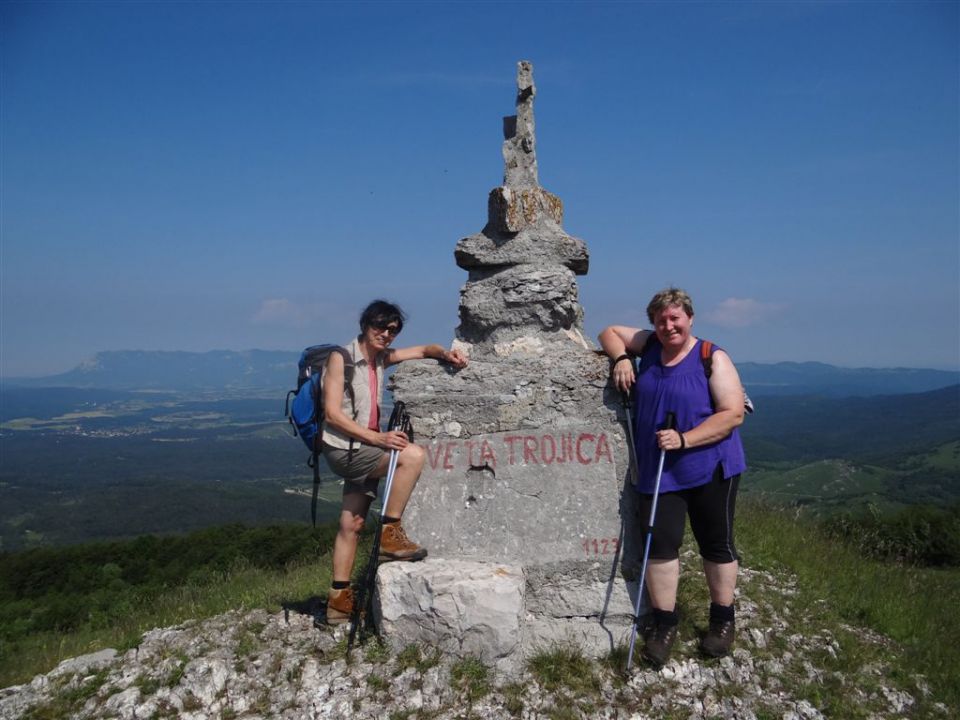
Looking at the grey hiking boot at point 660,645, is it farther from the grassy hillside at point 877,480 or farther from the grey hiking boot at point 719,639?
the grassy hillside at point 877,480

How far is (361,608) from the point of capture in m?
5.56

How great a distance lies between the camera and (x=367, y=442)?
511 cm

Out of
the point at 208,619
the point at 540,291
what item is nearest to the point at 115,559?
the point at 208,619

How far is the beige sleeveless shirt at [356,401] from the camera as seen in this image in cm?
514

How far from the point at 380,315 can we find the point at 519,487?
6.05 ft

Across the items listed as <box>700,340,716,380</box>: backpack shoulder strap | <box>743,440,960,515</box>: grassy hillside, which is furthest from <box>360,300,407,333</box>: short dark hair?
<box>743,440,960,515</box>: grassy hillside

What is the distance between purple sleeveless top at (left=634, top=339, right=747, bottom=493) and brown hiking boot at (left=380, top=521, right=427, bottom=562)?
1915mm

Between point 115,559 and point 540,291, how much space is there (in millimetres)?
13613

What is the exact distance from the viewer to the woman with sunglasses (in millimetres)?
5059

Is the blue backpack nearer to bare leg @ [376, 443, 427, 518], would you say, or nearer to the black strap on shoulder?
bare leg @ [376, 443, 427, 518]

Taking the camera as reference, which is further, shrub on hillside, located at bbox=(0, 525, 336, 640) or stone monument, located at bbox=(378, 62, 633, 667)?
shrub on hillside, located at bbox=(0, 525, 336, 640)

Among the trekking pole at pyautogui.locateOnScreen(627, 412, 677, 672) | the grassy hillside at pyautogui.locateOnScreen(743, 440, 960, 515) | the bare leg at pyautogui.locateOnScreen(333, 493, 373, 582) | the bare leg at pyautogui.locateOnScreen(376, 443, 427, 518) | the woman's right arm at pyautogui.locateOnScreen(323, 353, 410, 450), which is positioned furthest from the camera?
the grassy hillside at pyautogui.locateOnScreen(743, 440, 960, 515)

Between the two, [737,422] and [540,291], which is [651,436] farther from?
[540,291]

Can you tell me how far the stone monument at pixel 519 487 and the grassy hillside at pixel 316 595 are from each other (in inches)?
46.5
